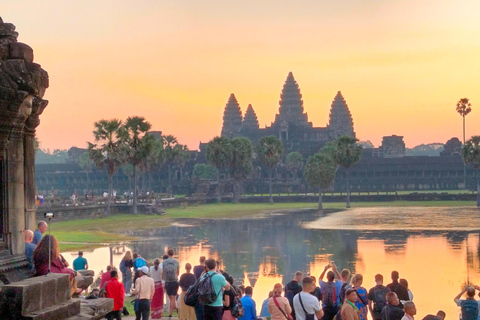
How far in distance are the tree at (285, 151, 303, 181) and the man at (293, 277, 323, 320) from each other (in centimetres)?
12288

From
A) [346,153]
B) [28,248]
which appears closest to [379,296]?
[28,248]

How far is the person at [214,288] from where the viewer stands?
435 inches

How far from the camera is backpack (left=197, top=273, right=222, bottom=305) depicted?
1103 centimetres

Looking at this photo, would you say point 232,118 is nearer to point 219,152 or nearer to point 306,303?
point 219,152

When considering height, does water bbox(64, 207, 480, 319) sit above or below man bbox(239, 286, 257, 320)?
below

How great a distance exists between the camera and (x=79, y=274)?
49.2 ft

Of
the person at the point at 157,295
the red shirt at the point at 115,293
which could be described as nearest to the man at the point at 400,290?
the red shirt at the point at 115,293

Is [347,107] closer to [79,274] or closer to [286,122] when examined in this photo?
[286,122]

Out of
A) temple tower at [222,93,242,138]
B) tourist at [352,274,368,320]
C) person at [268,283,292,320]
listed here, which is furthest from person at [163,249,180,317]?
temple tower at [222,93,242,138]

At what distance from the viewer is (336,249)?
37.0 m

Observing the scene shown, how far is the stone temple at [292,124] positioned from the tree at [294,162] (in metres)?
9.98

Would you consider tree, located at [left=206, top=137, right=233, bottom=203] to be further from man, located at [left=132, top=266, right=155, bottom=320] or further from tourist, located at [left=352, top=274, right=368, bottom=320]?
tourist, located at [left=352, top=274, right=368, bottom=320]

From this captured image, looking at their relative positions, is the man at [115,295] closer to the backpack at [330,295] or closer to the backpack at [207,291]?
the backpack at [207,291]

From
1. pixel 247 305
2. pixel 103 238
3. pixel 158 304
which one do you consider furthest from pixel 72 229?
pixel 247 305
